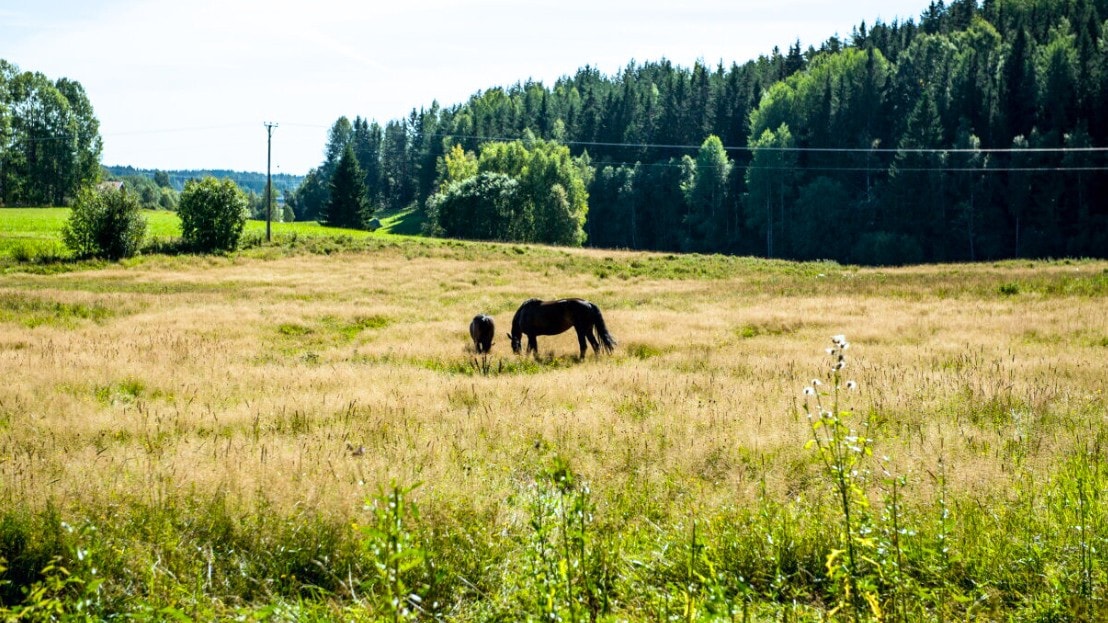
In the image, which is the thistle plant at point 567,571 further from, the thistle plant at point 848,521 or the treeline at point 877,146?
the treeline at point 877,146

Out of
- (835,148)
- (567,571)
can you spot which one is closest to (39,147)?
(835,148)

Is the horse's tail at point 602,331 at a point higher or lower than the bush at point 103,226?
lower

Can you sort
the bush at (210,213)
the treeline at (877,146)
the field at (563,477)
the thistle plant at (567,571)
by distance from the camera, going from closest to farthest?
the thistle plant at (567,571) < the field at (563,477) < the bush at (210,213) < the treeline at (877,146)

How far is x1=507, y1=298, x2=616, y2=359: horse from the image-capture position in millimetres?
18031

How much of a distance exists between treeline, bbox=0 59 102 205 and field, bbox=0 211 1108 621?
97430 millimetres

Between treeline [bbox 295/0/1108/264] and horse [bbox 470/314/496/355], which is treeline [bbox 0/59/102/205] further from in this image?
horse [bbox 470/314/496/355]

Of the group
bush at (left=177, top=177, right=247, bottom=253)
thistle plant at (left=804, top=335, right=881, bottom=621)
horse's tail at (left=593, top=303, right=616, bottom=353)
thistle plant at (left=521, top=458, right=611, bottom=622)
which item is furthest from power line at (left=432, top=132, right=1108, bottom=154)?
thistle plant at (left=521, top=458, right=611, bottom=622)

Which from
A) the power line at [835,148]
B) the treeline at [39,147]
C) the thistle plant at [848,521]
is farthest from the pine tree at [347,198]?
the thistle plant at [848,521]

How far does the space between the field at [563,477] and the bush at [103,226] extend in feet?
135

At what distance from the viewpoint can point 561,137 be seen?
479 feet

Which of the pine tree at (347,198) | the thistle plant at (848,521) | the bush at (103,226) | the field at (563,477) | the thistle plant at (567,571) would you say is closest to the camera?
the thistle plant at (567,571)

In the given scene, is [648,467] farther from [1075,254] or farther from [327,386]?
[1075,254]

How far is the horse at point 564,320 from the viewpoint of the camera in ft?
59.2

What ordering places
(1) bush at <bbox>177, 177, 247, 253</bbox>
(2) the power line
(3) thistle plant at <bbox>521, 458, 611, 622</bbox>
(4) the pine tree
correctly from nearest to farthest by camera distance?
(3) thistle plant at <bbox>521, 458, 611, 622</bbox> → (1) bush at <bbox>177, 177, 247, 253</bbox> → (2) the power line → (4) the pine tree
